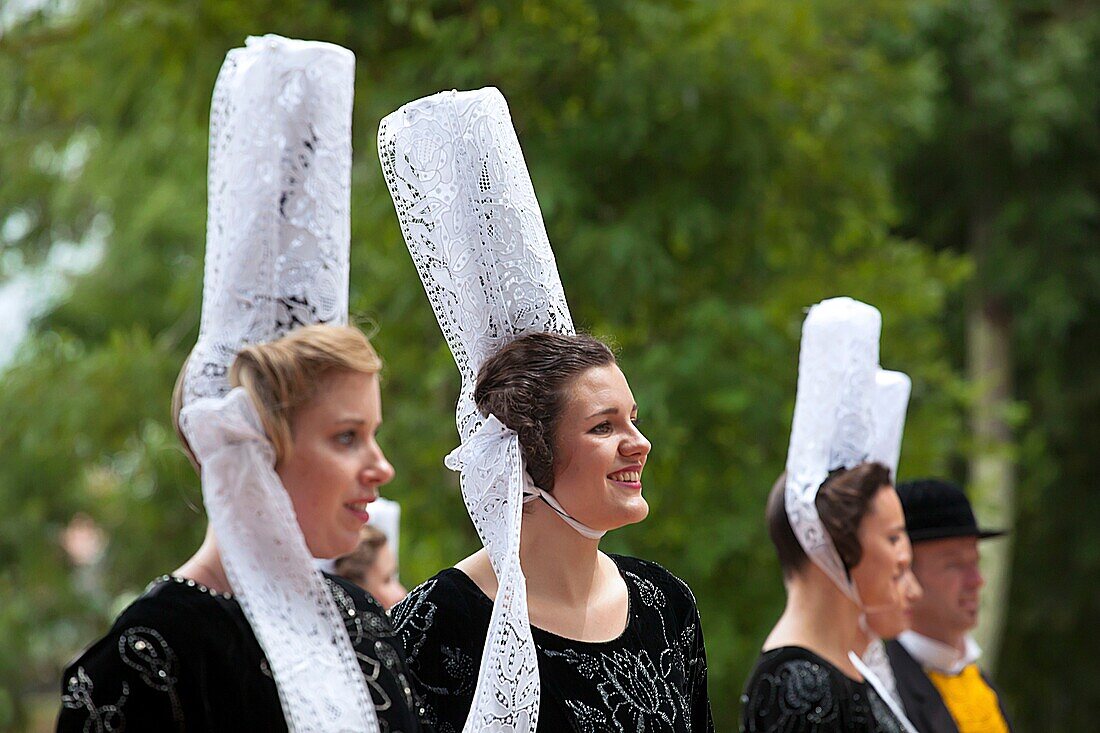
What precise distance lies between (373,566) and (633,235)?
90.3 inches

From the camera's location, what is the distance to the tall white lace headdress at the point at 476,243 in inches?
109

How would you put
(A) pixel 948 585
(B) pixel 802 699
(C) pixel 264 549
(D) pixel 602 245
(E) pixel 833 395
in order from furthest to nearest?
(D) pixel 602 245
(A) pixel 948 585
(E) pixel 833 395
(B) pixel 802 699
(C) pixel 264 549

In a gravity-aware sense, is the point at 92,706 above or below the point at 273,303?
below

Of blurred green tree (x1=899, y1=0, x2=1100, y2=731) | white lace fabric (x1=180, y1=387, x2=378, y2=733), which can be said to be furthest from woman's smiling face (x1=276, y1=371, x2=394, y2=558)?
blurred green tree (x1=899, y1=0, x2=1100, y2=731)

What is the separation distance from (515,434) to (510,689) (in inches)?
18.8

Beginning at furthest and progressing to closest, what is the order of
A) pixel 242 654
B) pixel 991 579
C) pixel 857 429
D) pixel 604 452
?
1. pixel 991 579
2. pixel 857 429
3. pixel 604 452
4. pixel 242 654

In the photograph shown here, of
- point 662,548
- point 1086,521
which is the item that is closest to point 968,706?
point 662,548

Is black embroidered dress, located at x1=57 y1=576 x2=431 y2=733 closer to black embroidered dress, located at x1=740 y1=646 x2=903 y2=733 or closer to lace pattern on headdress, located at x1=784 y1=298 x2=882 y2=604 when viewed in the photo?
black embroidered dress, located at x1=740 y1=646 x2=903 y2=733

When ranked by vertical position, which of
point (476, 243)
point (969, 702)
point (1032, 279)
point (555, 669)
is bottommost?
point (969, 702)

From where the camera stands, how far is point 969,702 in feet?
15.6

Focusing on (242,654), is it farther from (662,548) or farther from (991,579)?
(991,579)

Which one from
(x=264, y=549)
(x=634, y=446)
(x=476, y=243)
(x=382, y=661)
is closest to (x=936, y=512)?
(x=634, y=446)

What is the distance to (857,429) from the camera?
4.25 m

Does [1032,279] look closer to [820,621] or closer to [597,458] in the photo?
[820,621]
